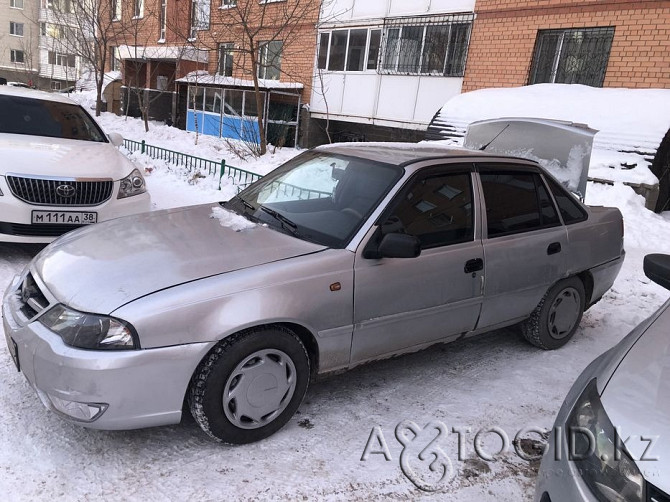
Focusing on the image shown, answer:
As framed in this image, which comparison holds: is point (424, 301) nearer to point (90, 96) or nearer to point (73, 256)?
point (73, 256)

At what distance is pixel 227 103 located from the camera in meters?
19.0

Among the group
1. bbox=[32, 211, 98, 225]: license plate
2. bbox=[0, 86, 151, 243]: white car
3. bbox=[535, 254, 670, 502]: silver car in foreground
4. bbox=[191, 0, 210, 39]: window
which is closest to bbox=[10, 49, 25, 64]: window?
bbox=[191, 0, 210, 39]: window

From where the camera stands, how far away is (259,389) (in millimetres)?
2652

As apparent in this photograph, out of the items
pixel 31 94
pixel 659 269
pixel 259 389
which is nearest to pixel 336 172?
pixel 259 389

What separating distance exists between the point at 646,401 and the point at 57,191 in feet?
15.3

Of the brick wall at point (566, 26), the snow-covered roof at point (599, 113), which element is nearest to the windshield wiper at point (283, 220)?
the snow-covered roof at point (599, 113)

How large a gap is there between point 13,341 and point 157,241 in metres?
0.87

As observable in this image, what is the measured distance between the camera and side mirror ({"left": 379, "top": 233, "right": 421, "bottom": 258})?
9.31 feet

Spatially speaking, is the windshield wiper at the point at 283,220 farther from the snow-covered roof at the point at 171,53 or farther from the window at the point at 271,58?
the snow-covered roof at the point at 171,53

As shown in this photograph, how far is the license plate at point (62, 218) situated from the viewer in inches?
179

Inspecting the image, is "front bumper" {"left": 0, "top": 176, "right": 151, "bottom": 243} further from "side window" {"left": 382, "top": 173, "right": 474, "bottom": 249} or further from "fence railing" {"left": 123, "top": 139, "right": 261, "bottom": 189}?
"fence railing" {"left": 123, "top": 139, "right": 261, "bottom": 189}

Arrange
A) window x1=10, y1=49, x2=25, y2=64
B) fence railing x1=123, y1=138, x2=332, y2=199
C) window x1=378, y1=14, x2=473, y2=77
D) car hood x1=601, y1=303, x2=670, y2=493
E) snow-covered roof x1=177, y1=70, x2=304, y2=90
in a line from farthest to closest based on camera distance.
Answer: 1. window x1=10, y1=49, x2=25, y2=64
2. snow-covered roof x1=177, y1=70, x2=304, y2=90
3. window x1=378, y1=14, x2=473, y2=77
4. fence railing x1=123, y1=138, x2=332, y2=199
5. car hood x1=601, y1=303, x2=670, y2=493


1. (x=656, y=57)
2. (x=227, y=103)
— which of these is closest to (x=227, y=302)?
(x=656, y=57)

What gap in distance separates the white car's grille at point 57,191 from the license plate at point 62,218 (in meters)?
0.09
